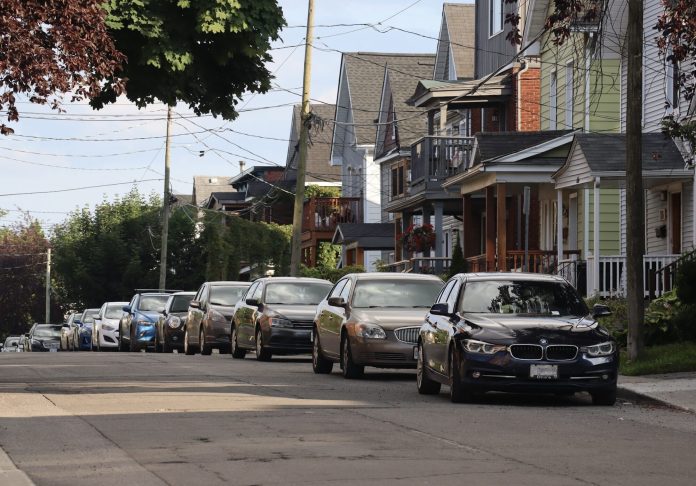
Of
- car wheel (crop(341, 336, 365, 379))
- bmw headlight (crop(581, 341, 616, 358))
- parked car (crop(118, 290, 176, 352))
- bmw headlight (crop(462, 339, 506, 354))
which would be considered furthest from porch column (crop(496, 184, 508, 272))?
bmw headlight (crop(462, 339, 506, 354))

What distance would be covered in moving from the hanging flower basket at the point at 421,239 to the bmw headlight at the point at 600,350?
1082 inches

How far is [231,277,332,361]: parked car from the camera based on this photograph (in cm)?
2855

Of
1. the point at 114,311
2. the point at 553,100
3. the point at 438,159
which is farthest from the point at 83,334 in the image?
the point at 553,100

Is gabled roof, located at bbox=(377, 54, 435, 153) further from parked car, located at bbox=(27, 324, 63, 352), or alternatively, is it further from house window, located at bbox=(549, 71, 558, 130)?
parked car, located at bbox=(27, 324, 63, 352)

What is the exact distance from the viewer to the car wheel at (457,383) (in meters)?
17.2

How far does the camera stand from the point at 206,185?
360 feet

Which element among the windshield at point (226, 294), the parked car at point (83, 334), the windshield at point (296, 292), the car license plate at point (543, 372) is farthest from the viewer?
the parked car at point (83, 334)

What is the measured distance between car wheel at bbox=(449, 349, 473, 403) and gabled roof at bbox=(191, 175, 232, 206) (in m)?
92.3

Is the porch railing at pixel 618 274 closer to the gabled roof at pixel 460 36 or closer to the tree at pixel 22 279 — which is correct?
the gabled roof at pixel 460 36

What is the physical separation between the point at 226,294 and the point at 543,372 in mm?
18942

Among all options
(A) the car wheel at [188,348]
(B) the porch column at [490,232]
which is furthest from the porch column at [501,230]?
(A) the car wheel at [188,348]

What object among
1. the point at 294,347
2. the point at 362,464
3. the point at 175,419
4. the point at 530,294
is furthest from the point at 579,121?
the point at 362,464

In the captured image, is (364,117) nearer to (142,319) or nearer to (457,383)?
(142,319)

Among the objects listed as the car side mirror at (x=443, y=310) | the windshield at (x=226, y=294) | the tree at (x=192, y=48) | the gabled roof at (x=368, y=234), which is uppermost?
the tree at (x=192, y=48)
